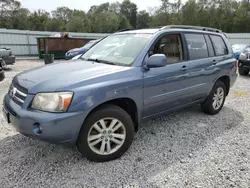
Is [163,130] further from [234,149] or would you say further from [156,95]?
[234,149]

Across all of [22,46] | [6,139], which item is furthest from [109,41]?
[22,46]

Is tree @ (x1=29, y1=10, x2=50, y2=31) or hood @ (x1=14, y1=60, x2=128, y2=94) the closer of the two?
hood @ (x1=14, y1=60, x2=128, y2=94)

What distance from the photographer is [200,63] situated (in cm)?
391

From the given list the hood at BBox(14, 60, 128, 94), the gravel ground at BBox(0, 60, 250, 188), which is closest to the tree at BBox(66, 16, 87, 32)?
the gravel ground at BBox(0, 60, 250, 188)

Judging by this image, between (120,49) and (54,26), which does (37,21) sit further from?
(120,49)

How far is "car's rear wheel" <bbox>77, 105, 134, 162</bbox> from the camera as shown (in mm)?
2621

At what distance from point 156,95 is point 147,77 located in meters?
0.33

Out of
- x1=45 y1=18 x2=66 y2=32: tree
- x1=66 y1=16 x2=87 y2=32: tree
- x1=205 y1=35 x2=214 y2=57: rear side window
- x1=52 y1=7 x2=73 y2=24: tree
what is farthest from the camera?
x1=52 y1=7 x2=73 y2=24: tree

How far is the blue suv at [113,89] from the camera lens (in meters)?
2.41

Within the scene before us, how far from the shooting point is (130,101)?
299cm

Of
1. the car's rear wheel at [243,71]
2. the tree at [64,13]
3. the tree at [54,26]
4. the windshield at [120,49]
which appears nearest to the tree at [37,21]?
the tree at [54,26]

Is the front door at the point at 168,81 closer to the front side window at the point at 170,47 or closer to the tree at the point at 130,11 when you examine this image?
the front side window at the point at 170,47

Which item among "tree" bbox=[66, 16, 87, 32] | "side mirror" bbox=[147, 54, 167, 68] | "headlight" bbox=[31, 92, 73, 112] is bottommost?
"headlight" bbox=[31, 92, 73, 112]

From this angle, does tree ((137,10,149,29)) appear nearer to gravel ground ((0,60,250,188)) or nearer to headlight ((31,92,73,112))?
gravel ground ((0,60,250,188))
